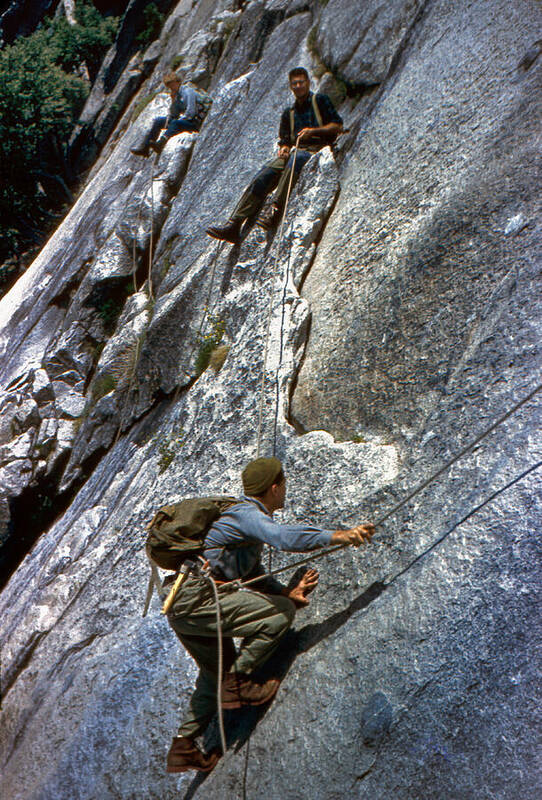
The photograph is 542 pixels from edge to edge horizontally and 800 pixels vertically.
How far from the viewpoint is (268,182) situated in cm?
940

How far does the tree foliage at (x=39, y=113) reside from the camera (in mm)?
24422

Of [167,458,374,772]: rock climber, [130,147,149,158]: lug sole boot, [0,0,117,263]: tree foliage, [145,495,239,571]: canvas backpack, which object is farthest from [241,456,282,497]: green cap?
[0,0,117,263]: tree foliage

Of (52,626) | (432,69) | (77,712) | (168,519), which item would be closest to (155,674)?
(77,712)

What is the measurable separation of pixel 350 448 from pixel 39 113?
24.5 metres

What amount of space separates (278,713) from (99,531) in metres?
4.12

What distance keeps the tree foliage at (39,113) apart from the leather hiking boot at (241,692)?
2482 centimetres

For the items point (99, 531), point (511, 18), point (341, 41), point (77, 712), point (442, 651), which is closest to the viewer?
point (442, 651)

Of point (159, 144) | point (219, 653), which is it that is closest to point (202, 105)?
point (159, 144)

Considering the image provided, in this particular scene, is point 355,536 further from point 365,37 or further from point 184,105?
point 184,105

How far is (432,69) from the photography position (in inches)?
329

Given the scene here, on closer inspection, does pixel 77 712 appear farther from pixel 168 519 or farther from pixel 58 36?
pixel 58 36

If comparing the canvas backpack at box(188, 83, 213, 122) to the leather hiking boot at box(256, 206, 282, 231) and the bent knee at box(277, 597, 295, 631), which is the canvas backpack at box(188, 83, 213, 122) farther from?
the bent knee at box(277, 597, 295, 631)

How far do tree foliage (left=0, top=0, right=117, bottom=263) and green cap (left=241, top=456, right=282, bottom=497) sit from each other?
24.2 m

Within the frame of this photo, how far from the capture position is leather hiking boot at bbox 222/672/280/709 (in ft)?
16.2
